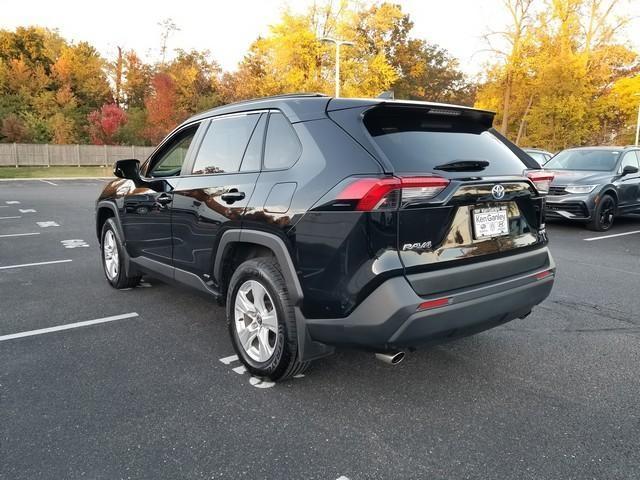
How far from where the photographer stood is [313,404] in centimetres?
303

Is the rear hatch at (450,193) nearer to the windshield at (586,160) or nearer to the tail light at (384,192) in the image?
the tail light at (384,192)

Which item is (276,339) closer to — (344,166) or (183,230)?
(344,166)

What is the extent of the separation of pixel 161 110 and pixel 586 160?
3750 centimetres

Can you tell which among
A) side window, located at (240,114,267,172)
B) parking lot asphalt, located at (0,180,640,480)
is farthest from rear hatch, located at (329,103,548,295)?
parking lot asphalt, located at (0,180,640,480)

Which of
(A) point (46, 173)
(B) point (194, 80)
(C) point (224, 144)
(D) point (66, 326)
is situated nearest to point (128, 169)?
(C) point (224, 144)

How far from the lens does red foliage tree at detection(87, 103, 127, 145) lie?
40906 mm

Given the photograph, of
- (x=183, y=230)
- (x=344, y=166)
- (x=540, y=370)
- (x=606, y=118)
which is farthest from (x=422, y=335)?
(x=606, y=118)

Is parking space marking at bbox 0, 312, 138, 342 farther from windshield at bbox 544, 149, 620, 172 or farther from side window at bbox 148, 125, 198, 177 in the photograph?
windshield at bbox 544, 149, 620, 172

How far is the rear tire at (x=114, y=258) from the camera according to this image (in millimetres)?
5279

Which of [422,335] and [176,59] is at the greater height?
[176,59]

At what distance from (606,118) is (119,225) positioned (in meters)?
38.3

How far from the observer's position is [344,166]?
272cm

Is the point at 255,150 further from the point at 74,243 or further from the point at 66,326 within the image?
the point at 74,243

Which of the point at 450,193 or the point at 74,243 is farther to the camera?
the point at 74,243
